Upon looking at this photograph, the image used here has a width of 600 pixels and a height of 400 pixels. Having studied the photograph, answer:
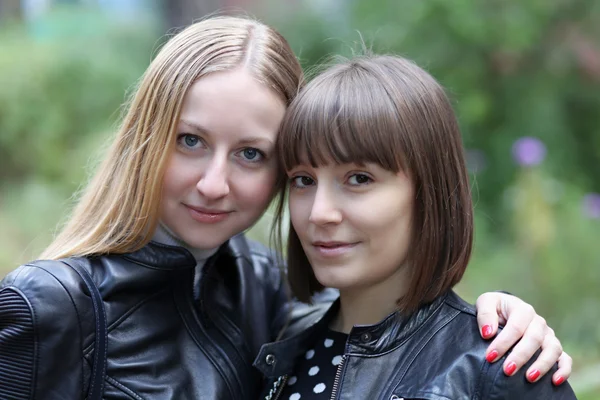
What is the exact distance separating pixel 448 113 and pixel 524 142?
3.93 meters

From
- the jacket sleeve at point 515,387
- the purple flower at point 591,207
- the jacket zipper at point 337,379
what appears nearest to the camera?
the jacket sleeve at point 515,387

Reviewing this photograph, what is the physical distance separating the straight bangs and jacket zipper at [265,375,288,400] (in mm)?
634

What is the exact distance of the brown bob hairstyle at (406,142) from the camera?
89.8 inches

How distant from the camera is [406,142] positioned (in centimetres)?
229

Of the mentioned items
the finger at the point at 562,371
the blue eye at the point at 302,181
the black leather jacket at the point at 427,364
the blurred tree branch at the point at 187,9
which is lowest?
the black leather jacket at the point at 427,364

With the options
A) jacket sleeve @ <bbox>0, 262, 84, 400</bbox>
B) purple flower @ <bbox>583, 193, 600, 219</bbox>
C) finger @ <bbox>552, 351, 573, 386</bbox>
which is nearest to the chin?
finger @ <bbox>552, 351, 573, 386</bbox>

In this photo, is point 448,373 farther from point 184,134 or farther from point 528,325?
point 184,134

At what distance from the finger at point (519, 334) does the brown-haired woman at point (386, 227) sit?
0.13 feet

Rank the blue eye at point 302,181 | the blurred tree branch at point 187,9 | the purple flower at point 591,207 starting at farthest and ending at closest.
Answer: the blurred tree branch at point 187,9
the purple flower at point 591,207
the blue eye at point 302,181

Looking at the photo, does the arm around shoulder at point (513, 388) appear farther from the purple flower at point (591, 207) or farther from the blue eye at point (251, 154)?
the purple flower at point (591, 207)

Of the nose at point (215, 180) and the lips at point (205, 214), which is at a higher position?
the nose at point (215, 180)

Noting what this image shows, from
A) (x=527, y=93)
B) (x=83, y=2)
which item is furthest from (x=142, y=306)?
(x=83, y=2)

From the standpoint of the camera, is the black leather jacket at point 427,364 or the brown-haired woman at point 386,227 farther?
the brown-haired woman at point 386,227

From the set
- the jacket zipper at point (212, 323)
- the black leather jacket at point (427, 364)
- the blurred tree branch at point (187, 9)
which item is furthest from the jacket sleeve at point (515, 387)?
the blurred tree branch at point (187, 9)
